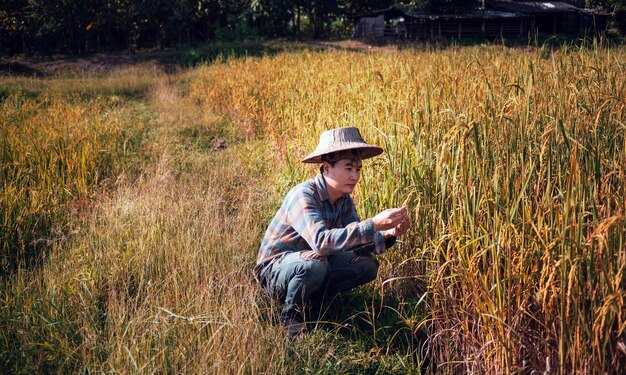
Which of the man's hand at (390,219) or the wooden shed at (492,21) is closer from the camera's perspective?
the man's hand at (390,219)

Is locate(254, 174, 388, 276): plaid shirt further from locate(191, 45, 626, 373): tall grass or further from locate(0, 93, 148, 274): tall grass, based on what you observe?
locate(0, 93, 148, 274): tall grass

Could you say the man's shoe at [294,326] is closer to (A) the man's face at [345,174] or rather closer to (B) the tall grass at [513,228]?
(B) the tall grass at [513,228]

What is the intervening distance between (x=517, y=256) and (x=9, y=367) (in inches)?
81.4

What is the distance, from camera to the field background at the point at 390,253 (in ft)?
6.49

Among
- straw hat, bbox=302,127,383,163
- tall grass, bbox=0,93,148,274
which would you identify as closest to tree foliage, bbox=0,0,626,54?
tall grass, bbox=0,93,148,274

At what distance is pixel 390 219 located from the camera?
2.23 meters

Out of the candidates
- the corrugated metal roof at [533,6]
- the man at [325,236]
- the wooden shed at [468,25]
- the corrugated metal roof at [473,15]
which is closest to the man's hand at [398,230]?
the man at [325,236]

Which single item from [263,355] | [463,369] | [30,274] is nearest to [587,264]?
[463,369]

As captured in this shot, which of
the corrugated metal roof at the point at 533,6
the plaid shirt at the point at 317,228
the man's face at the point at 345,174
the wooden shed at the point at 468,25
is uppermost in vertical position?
the corrugated metal roof at the point at 533,6

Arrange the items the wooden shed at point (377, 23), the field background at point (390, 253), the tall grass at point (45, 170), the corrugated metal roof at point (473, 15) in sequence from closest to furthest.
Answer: the field background at point (390, 253), the tall grass at point (45, 170), the corrugated metal roof at point (473, 15), the wooden shed at point (377, 23)

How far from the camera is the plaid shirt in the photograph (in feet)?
7.57

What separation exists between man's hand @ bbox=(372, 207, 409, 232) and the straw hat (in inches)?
13.0

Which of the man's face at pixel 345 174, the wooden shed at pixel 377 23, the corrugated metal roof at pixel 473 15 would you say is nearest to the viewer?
the man's face at pixel 345 174

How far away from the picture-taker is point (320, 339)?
8.36ft
